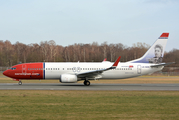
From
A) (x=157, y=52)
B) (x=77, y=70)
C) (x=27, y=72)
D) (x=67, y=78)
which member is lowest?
(x=67, y=78)

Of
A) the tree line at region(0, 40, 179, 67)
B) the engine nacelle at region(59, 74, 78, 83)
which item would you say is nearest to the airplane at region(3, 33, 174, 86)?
the engine nacelle at region(59, 74, 78, 83)

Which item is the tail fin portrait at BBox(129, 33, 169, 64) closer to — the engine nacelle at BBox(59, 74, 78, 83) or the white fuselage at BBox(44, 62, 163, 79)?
the white fuselage at BBox(44, 62, 163, 79)

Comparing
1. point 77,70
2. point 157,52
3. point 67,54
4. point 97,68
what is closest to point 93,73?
point 97,68

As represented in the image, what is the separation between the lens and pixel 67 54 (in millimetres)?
111062

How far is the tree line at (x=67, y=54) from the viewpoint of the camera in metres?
98.2

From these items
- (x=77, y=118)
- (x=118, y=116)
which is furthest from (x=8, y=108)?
(x=118, y=116)

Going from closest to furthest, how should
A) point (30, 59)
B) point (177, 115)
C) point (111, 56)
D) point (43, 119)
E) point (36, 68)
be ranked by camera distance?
point (43, 119) → point (177, 115) → point (36, 68) → point (30, 59) → point (111, 56)

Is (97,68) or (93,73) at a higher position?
(97,68)

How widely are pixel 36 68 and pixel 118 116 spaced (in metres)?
22.1

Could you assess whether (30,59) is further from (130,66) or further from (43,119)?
(43,119)

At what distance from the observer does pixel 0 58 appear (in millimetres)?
98375

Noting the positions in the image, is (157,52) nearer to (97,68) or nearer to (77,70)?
(97,68)

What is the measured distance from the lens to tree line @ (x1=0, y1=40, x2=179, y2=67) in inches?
3868

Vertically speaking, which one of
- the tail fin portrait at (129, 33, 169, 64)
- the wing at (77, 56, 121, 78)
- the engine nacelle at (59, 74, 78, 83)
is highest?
the tail fin portrait at (129, 33, 169, 64)
